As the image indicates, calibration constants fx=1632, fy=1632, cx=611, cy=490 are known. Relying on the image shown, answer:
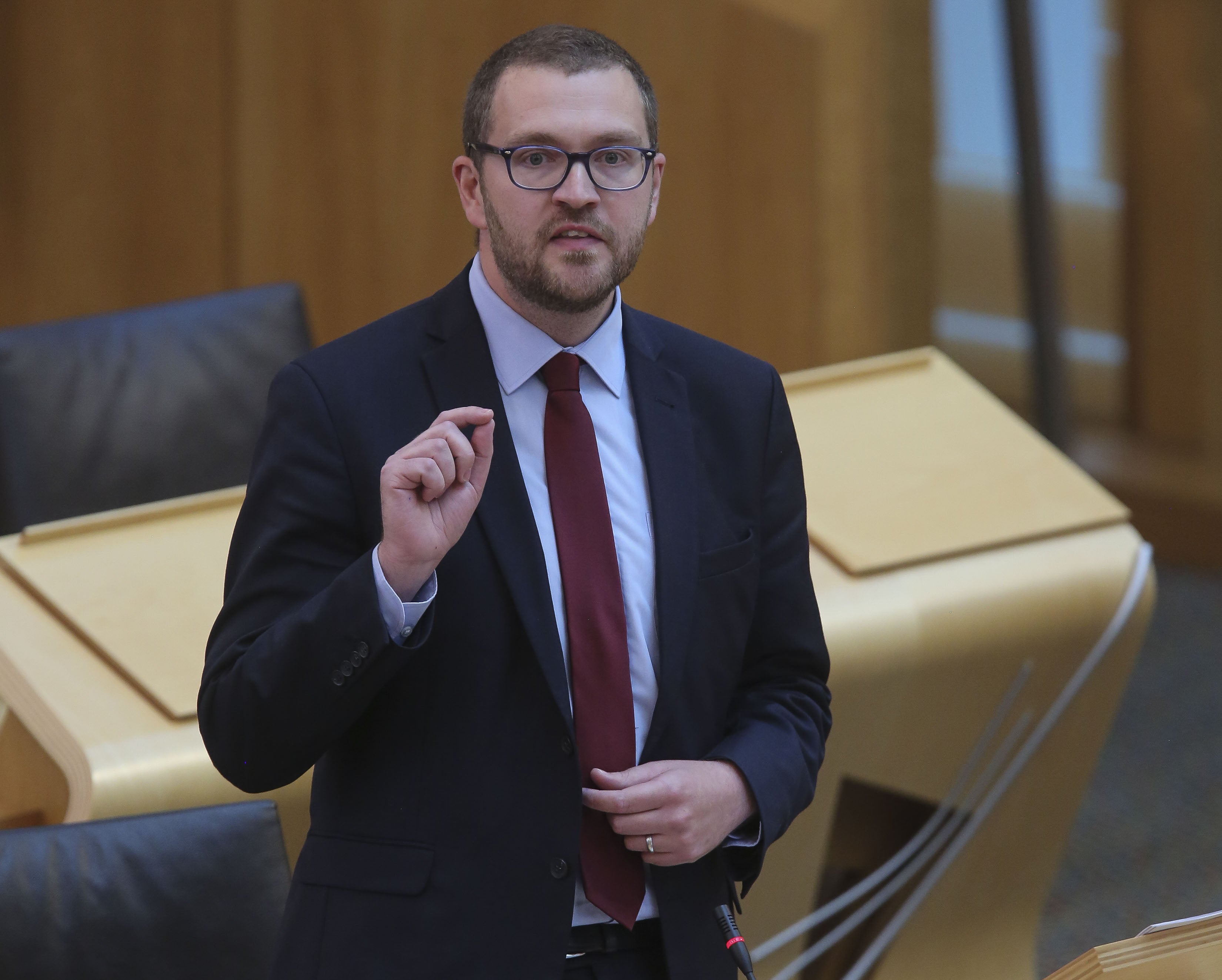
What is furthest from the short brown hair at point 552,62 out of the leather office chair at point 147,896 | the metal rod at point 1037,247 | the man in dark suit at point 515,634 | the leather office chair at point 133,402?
the metal rod at point 1037,247

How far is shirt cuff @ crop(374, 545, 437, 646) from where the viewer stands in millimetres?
1125

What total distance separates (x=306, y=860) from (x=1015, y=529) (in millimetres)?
1356

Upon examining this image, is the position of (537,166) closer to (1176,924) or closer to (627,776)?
(627,776)

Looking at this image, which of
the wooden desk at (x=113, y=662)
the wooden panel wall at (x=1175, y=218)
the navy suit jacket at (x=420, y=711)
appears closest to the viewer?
the navy suit jacket at (x=420, y=711)

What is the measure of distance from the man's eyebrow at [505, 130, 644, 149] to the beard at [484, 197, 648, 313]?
→ 5 centimetres

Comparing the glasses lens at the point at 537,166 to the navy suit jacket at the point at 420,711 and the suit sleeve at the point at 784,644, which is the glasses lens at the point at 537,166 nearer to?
the navy suit jacket at the point at 420,711

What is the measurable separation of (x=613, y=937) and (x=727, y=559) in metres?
0.31

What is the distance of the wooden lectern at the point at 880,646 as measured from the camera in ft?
6.09

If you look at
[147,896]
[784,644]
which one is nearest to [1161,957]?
[784,644]

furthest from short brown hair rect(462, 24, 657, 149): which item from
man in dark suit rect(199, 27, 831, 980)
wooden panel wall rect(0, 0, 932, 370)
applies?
wooden panel wall rect(0, 0, 932, 370)

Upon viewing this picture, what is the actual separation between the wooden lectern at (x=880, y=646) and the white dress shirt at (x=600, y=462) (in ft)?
2.17

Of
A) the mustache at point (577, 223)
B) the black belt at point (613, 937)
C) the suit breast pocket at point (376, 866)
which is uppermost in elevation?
the mustache at point (577, 223)

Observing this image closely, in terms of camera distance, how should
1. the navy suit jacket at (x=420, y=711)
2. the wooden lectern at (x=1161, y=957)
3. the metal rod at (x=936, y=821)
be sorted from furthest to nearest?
the metal rod at (x=936, y=821) < the navy suit jacket at (x=420, y=711) < the wooden lectern at (x=1161, y=957)

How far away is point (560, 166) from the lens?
48.2 inches
